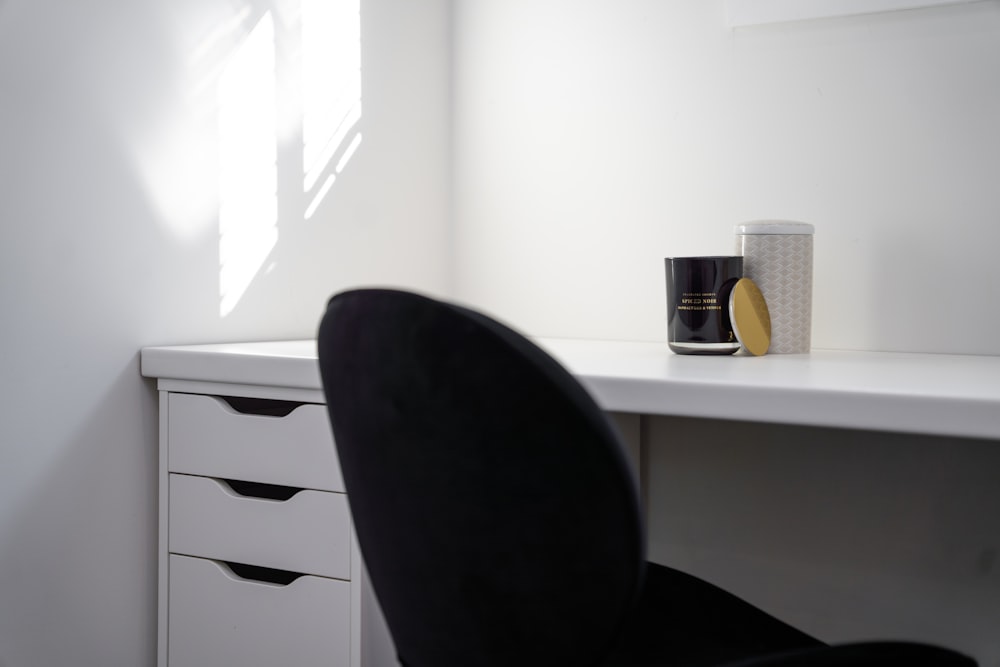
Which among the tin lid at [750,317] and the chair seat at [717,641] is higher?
the tin lid at [750,317]

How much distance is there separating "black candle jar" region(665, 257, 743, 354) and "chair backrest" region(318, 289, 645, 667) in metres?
0.72

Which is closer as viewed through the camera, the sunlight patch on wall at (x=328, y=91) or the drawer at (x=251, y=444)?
the drawer at (x=251, y=444)

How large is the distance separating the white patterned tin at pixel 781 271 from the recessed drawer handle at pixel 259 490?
79cm

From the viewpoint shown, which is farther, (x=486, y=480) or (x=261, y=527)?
(x=261, y=527)

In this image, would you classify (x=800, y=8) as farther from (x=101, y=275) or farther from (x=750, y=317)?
(x=101, y=275)

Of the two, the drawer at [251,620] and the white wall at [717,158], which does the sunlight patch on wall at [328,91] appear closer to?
the white wall at [717,158]

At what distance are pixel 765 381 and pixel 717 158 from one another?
0.84 meters

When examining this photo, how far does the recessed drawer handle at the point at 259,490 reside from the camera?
1356 millimetres

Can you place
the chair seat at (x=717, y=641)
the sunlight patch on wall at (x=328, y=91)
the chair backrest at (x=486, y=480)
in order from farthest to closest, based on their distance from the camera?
the sunlight patch on wall at (x=328, y=91) < the chair seat at (x=717, y=641) < the chair backrest at (x=486, y=480)

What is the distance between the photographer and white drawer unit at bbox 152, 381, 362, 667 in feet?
3.90

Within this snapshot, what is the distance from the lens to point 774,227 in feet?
4.44

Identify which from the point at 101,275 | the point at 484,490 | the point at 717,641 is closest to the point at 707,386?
the point at 717,641

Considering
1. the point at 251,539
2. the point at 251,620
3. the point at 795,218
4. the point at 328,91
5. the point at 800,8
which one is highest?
the point at 800,8

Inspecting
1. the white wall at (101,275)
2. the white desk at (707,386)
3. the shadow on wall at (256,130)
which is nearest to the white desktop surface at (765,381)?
the white desk at (707,386)
